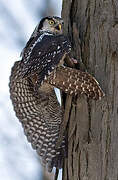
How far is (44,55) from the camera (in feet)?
9.45

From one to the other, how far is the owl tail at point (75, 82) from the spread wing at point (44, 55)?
62 mm

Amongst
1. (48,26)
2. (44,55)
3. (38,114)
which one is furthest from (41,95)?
(48,26)

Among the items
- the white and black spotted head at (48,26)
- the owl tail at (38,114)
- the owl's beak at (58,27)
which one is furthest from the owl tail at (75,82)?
the white and black spotted head at (48,26)

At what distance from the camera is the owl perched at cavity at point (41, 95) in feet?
9.34

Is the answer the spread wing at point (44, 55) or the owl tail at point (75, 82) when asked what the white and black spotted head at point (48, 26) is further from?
the owl tail at point (75, 82)

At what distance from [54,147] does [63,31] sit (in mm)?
870

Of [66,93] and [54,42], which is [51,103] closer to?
[66,93]

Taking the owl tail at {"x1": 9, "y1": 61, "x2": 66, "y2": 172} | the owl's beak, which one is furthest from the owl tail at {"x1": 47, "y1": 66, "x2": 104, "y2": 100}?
the owl's beak

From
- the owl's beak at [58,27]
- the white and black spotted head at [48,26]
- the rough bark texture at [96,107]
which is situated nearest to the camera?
the rough bark texture at [96,107]

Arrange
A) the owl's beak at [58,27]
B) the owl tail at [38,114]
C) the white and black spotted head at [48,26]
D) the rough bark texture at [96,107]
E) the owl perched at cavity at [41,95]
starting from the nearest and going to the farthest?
the rough bark texture at [96,107] → the owl perched at cavity at [41,95] → the owl tail at [38,114] → the owl's beak at [58,27] → the white and black spotted head at [48,26]

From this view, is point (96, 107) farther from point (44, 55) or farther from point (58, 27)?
point (58, 27)

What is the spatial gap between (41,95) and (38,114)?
0.14m

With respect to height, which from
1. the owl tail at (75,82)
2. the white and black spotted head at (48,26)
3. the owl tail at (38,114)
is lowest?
the owl tail at (38,114)

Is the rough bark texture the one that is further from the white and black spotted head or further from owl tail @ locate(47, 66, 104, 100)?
the white and black spotted head
